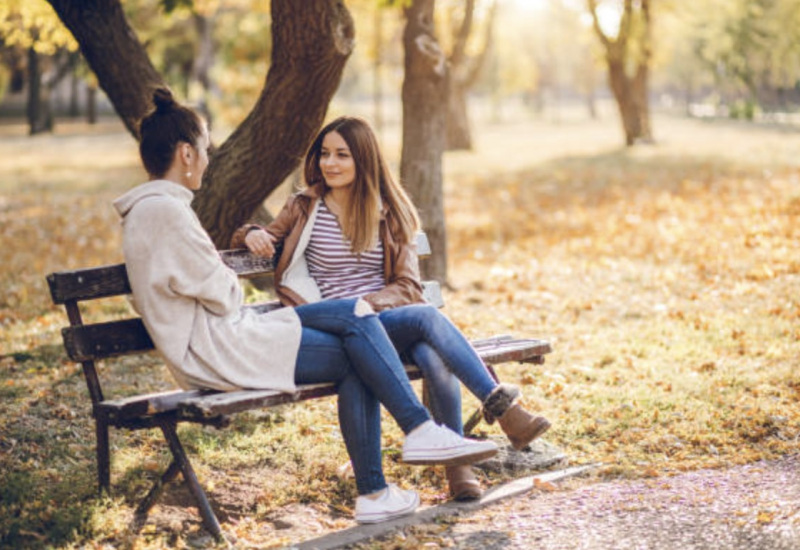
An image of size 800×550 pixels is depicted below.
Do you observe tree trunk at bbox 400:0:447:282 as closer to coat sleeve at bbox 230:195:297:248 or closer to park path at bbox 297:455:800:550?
coat sleeve at bbox 230:195:297:248

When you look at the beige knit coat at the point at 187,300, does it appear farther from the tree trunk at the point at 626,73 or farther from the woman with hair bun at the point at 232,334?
the tree trunk at the point at 626,73

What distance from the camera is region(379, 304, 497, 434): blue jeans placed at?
4.43 metres

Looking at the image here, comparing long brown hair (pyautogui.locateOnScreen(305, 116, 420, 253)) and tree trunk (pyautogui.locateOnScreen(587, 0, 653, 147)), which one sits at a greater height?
tree trunk (pyautogui.locateOnScreen(587, 0, 653, 147))

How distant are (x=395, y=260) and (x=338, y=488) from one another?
1.08 metres

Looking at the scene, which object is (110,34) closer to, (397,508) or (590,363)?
(590,363)

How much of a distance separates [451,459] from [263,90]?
3.48 meters

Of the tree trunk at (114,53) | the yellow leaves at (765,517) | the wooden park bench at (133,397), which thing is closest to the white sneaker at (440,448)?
the wooden park bench at (133,397)

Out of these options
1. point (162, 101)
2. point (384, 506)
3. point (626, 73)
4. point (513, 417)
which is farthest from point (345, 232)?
point (626, 73)

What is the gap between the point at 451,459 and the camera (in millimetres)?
4156

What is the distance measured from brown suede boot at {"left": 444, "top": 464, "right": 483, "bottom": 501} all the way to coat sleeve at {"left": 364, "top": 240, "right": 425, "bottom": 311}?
31.3 inches

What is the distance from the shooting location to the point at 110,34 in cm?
736

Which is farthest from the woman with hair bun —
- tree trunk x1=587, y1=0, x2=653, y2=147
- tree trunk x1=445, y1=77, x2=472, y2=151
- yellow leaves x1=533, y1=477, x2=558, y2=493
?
tree trunk x1=445, y1=77, x2=472, y2=151

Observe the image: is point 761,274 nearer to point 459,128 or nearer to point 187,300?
point 187,300

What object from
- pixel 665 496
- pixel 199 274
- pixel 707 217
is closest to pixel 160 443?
pixel 199 274
